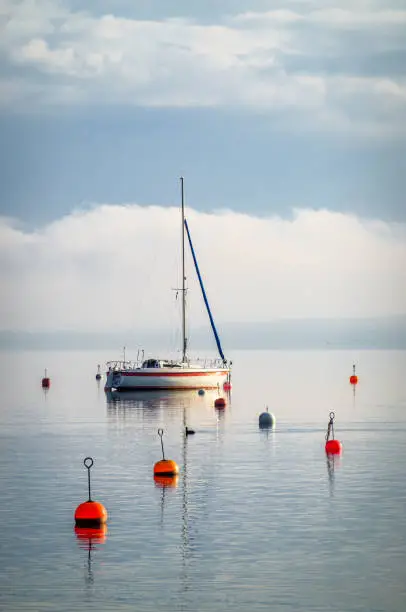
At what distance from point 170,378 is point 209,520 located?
8985 centimetres

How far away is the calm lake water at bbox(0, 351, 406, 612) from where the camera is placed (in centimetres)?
4019

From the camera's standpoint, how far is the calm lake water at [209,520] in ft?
132

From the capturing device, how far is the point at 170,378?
143 metres

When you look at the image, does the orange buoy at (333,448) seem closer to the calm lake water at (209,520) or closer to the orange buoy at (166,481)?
the calm lake water at (209,520)

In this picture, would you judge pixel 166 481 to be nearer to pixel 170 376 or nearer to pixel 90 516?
pixel 90 516

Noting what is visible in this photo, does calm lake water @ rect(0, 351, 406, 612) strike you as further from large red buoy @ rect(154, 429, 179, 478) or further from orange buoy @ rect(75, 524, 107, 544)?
large red buoy @ rect(154, 429, 179, 478)

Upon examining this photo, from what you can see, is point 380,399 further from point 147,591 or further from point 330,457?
point 147,591

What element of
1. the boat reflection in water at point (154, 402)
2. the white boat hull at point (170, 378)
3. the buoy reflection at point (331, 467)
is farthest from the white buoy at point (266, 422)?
the white boat hull at point (170, 378)

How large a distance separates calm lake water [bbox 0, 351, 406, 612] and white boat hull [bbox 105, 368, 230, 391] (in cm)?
3679

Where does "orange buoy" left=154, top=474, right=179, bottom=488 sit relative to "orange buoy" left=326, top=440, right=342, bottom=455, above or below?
below

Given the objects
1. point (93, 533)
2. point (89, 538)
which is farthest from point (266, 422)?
point (89, 538)

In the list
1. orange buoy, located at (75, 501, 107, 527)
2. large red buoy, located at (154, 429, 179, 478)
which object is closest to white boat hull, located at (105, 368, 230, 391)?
large red buoy, located at (154, 429, 179, 478)

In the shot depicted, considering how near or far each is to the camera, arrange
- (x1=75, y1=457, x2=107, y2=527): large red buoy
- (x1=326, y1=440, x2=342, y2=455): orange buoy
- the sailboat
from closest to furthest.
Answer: (x1=75, y1=457, x2=107, y2=527): large red buoy, (x1=326, y1=440, x2=342, y2=455): orange buoy, the sailboat

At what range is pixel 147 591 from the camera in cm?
4009
